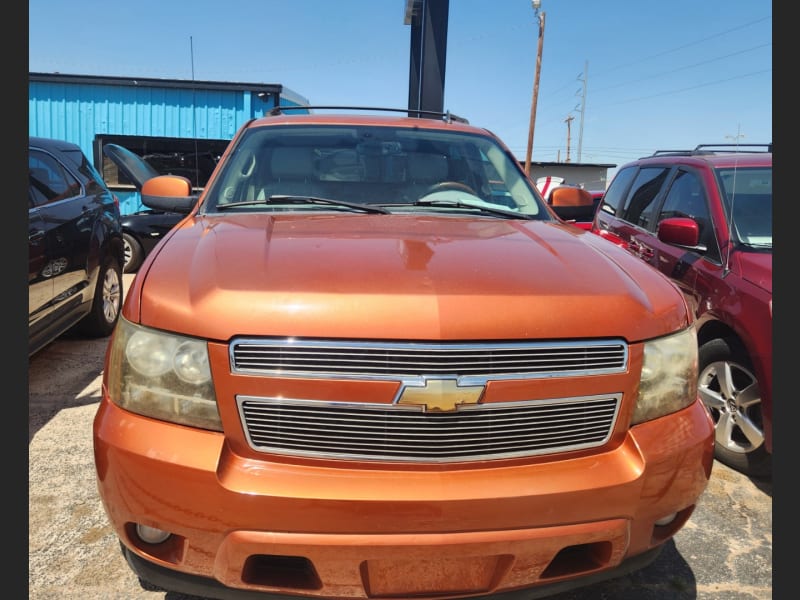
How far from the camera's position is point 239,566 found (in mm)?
1607

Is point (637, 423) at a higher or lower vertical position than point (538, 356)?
lower

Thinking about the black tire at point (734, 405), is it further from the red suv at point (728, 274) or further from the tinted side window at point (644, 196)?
the tinted side window at point (644, 196)

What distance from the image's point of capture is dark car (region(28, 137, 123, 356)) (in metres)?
4.15

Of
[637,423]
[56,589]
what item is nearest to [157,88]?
[56,589]

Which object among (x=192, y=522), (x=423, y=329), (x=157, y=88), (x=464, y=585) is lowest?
(x=464, y=585)

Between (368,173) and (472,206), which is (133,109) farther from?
(472,206)

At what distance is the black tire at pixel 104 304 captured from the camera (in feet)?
17.9

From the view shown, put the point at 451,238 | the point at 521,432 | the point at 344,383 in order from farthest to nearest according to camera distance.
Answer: the point at 451,238, the point at 521,432, the point at 344,383

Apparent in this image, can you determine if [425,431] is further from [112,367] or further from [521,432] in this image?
[112,367]

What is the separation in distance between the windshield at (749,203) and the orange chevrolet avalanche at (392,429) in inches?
85.8

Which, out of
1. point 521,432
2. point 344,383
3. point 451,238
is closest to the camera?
point 344,383

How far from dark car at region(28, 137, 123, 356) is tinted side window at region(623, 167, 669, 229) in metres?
4.53

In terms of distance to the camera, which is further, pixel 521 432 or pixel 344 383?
pixel 521 432

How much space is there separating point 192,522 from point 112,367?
534 mm
